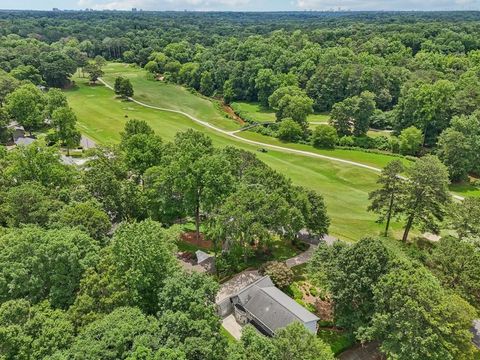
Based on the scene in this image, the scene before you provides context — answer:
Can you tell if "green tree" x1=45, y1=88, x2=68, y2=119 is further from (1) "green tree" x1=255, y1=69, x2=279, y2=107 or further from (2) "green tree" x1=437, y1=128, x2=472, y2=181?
(2) "green tree" x1=437, y1=128, x2=472, y2=181

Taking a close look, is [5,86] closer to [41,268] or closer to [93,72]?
[93,72]

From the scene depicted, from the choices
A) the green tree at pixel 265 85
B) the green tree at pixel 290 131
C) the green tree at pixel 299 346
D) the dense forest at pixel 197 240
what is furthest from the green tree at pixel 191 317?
the green tree at pixel 265 85

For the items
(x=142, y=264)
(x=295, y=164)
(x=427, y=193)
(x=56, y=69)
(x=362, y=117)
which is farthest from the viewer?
(x=56, y=69)

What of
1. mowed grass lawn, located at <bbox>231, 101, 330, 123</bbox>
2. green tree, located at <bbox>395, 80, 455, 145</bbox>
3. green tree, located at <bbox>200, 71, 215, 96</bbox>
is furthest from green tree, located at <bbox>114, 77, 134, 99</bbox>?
green tree, located at <bbox>395, 80, 455, 145</bbox>

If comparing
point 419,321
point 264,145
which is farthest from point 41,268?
point 264,145

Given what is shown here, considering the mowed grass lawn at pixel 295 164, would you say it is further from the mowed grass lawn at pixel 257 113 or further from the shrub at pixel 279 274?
the mowed grass lawn at pixel 257 113
